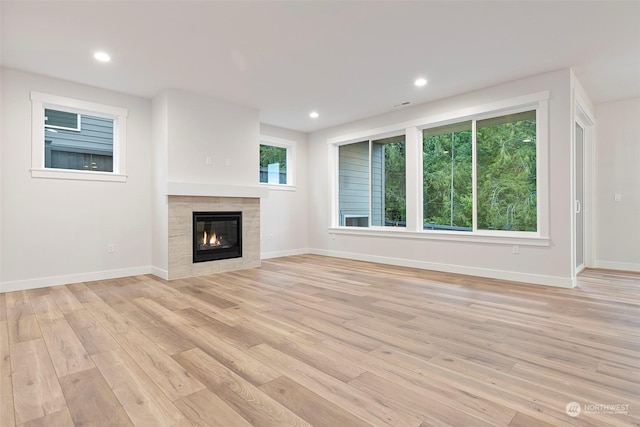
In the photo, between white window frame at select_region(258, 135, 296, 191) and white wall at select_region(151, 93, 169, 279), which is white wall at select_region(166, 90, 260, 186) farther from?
white window frame at select_region(258, 135, 296, 191)

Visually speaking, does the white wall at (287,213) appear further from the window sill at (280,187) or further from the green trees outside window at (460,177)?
the green trees outside window at (460,177)

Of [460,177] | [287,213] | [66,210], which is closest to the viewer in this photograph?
[66,210]

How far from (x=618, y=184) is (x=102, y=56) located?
7.37 metres

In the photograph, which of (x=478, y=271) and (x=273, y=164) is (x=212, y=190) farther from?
(x=478, y=271)

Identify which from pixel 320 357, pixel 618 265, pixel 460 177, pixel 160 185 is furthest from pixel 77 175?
pixel 618 265

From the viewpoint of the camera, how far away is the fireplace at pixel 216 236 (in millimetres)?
4883

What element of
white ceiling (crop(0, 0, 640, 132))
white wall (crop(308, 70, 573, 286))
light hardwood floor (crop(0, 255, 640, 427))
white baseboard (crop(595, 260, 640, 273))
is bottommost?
light hardwood floor (crop(0, 255, 640, 427))

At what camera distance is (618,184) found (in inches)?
204

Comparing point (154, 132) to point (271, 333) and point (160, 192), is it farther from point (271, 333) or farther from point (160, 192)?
point (271, 333)

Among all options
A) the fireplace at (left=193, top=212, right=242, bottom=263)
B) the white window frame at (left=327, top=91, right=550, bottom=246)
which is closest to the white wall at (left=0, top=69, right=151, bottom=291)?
the fireplace at (left=193, top=212, right=242, bottom=263)

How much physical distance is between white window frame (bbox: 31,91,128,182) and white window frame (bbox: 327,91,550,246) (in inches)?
145

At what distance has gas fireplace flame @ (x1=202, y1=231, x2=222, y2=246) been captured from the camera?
5.04 m

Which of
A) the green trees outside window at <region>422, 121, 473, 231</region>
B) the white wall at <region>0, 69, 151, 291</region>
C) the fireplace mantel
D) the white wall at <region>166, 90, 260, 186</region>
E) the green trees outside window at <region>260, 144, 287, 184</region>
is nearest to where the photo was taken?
the white wall at <region>0, 69, 151, 291</region>

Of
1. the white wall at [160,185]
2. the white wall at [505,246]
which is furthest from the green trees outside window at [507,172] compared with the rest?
the white wall at [160,185]
